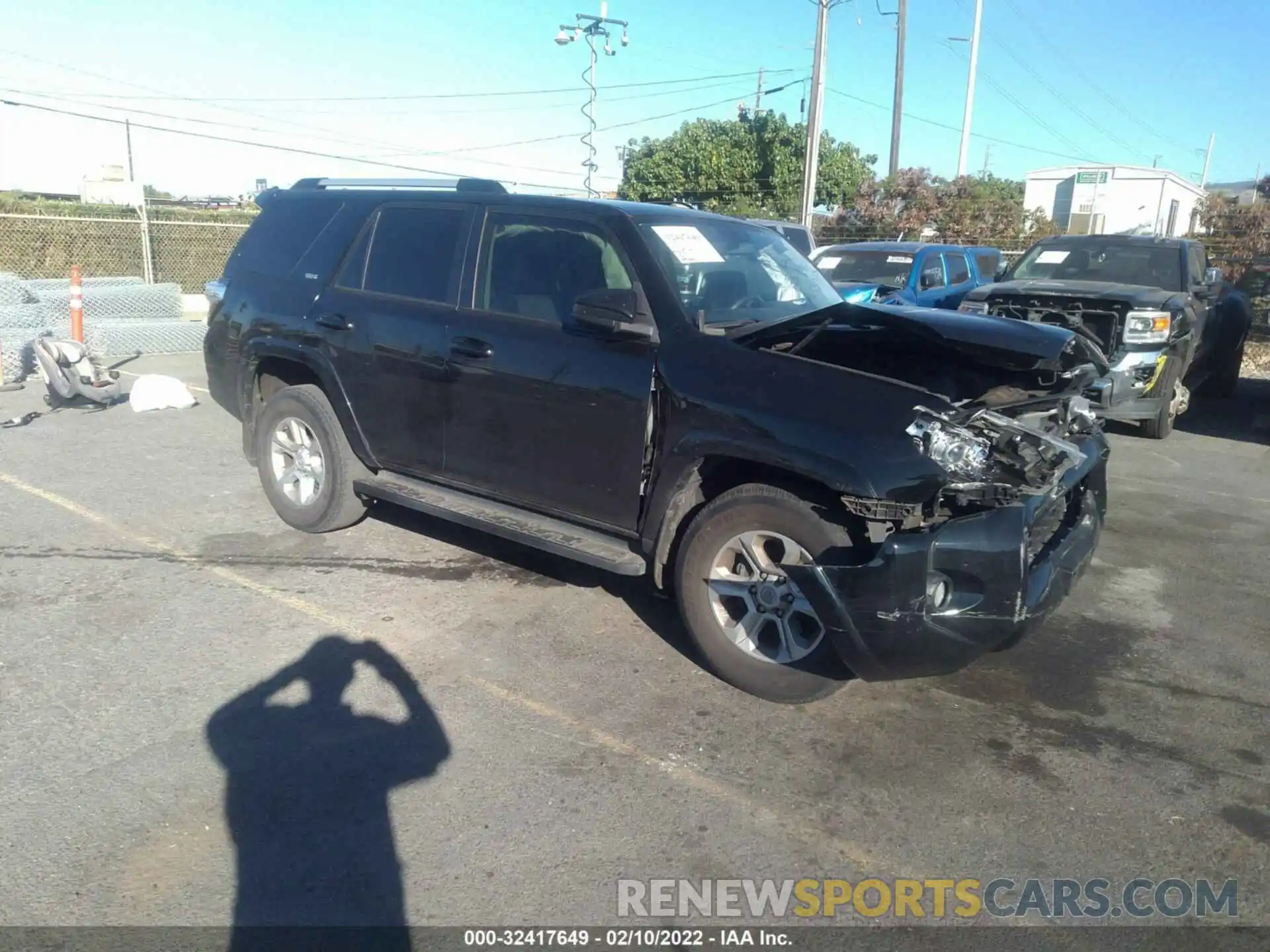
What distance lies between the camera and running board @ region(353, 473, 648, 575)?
4.28 metres

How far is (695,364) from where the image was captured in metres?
4.07

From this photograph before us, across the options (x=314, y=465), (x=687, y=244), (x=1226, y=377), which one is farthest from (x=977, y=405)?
(x=1226, y=377)

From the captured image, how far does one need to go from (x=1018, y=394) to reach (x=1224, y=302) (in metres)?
9.16

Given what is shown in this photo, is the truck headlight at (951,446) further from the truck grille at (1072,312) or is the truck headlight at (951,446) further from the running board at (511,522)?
the truck grille at (1072,312)

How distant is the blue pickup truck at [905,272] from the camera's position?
1211 centimetres

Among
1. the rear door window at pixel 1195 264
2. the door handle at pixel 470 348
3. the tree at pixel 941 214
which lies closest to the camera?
the door handle at pixel 470 348

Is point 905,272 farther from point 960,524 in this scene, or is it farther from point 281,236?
point 960,524

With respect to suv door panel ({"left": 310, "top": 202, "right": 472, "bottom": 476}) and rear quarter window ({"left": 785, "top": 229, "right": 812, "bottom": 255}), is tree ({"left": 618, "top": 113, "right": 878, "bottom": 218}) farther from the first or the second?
suv door panel ({"left": 310, "top": 202, "right": 472, "bottom": 476})

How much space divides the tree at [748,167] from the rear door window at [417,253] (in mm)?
27939

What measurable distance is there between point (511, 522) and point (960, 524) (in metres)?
2.12

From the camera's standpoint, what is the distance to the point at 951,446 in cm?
351

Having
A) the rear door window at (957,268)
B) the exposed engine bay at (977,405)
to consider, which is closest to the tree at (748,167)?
the rear door window at (957,268)

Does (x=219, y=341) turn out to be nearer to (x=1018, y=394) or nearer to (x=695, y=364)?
(x=695, y=364)

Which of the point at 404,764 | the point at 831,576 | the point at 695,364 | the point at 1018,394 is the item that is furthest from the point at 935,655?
the point at 404,764
